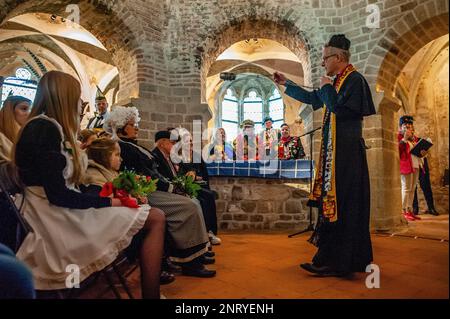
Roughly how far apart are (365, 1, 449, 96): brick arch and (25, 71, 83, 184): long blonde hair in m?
5.14

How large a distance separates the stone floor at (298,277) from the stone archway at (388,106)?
1.42 m

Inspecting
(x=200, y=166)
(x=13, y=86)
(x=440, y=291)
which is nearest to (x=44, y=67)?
(x=13, y=86)

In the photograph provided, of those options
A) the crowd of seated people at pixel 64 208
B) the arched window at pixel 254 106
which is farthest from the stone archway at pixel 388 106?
the arched window at pixel 254 106

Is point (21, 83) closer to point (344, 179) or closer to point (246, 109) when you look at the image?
point (246, 109)

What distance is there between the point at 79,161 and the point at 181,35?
5.44 meters

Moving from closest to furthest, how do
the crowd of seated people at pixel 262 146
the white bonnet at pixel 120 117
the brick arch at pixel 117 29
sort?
the white bonnet at pixel 120 117, the brick arch at pixel 117 29, the crowd of seated people at pixel 262 146

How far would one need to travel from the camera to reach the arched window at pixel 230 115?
1534 cm

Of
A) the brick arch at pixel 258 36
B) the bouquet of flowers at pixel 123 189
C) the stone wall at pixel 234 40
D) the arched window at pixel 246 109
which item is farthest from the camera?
the arched window at pixel 246 109

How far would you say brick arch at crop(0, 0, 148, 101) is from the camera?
19.0ft

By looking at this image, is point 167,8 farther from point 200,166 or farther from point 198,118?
point 200,166

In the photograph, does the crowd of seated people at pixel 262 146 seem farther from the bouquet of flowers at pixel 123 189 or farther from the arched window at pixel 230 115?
the arched window at pixel 230 115

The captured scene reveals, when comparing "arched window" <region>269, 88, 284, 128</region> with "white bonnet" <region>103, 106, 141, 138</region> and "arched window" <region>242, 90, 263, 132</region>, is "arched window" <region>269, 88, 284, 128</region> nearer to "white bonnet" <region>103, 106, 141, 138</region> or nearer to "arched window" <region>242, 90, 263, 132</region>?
"arched window" <region>242, 90, 263, 132</region>

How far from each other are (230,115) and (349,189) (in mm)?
13292

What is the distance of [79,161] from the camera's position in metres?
1.71
